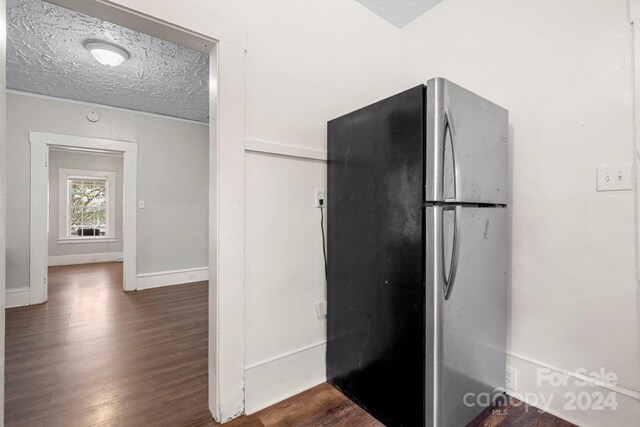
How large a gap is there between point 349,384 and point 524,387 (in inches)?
40.4

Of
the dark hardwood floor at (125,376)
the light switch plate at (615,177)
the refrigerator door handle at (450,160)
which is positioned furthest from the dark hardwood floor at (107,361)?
the light switch plate at (615,177)

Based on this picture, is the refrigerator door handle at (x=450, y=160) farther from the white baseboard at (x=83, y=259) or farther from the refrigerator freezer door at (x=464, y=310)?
the white baseboard at (x=83, y=259)

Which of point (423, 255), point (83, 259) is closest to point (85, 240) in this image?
point (83, 259)

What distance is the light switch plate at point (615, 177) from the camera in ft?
4.53

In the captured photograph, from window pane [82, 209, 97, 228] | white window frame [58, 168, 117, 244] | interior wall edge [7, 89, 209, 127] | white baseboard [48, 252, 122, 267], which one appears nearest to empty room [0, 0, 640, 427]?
interior wall edge [7, 89, 209, 127]

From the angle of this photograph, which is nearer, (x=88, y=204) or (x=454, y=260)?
(x=454, y=260)

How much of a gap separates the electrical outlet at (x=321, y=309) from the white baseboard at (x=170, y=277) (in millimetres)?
3592

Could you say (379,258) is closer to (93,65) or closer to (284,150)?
(284,150)

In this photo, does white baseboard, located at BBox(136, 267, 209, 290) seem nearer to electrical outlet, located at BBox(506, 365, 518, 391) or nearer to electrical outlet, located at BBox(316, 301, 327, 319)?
electrical outlet, located at BBox(316, 301, 327, 319)

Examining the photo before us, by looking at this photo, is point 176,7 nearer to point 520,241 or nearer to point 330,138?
point 330,138

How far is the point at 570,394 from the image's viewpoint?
5.05ft

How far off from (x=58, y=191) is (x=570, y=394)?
29.4 ft

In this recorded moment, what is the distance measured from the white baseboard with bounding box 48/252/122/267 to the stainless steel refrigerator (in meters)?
7.31

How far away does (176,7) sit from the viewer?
1418 mm
